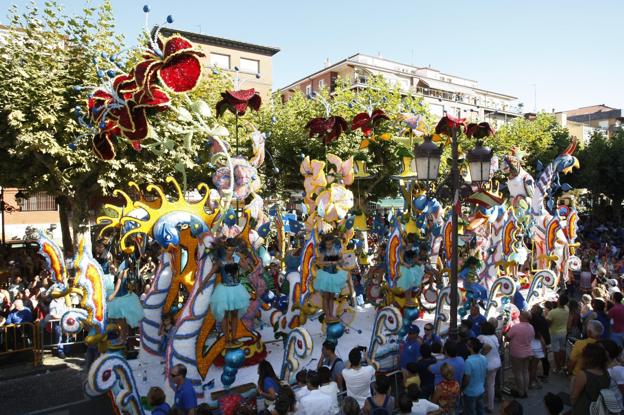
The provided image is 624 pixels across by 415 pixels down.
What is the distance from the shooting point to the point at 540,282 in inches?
440

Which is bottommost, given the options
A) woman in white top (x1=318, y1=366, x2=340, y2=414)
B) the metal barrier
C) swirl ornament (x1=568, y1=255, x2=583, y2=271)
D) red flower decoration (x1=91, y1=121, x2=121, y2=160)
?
the metal barrier

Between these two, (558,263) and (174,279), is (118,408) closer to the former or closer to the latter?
(174,279)

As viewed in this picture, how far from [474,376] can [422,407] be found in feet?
4.93

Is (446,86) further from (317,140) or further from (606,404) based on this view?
(606,404)

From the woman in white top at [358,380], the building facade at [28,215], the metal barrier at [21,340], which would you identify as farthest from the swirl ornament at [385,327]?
the building facade at [28,215]

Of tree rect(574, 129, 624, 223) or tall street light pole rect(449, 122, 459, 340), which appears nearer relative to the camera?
tall street light pole rect(449, 122, 459, 340)

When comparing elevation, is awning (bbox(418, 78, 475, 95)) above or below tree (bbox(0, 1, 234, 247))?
above

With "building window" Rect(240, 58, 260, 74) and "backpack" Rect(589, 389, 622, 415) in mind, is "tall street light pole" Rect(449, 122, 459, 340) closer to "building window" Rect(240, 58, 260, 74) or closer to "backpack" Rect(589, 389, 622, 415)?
"backpack" Rect(589, 389, 622, 415)

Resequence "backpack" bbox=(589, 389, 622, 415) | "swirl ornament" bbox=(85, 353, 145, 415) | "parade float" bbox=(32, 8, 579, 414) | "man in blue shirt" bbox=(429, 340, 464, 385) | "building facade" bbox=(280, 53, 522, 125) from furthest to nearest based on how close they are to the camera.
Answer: "building facade" bbox=(280, 53, 522, 125)
"parade float" bbox=(32, 8, 579, 414)
"swirl ornament" bbox=(85, 353, 145, 415)
"man in blue shirt" bbox=(429, 340, 464, 385)
"backpack" bbox=(589, 389, 622, 415)

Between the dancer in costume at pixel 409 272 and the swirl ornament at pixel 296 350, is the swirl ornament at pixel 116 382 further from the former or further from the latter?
the dancer in costume at pixel 409 272

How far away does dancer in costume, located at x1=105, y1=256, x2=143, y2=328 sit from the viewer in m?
7.21

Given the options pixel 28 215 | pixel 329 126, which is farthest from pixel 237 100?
pixel 28 215

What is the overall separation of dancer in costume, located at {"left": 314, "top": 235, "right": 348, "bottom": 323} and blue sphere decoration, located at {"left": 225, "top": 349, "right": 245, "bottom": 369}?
7.03 ft

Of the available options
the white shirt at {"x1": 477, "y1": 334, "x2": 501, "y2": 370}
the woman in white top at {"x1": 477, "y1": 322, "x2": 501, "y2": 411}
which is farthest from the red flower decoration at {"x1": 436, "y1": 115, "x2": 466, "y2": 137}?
the white shirt at {"x1": 477, "y1": 334, "x2": 501, "y2": 370}
